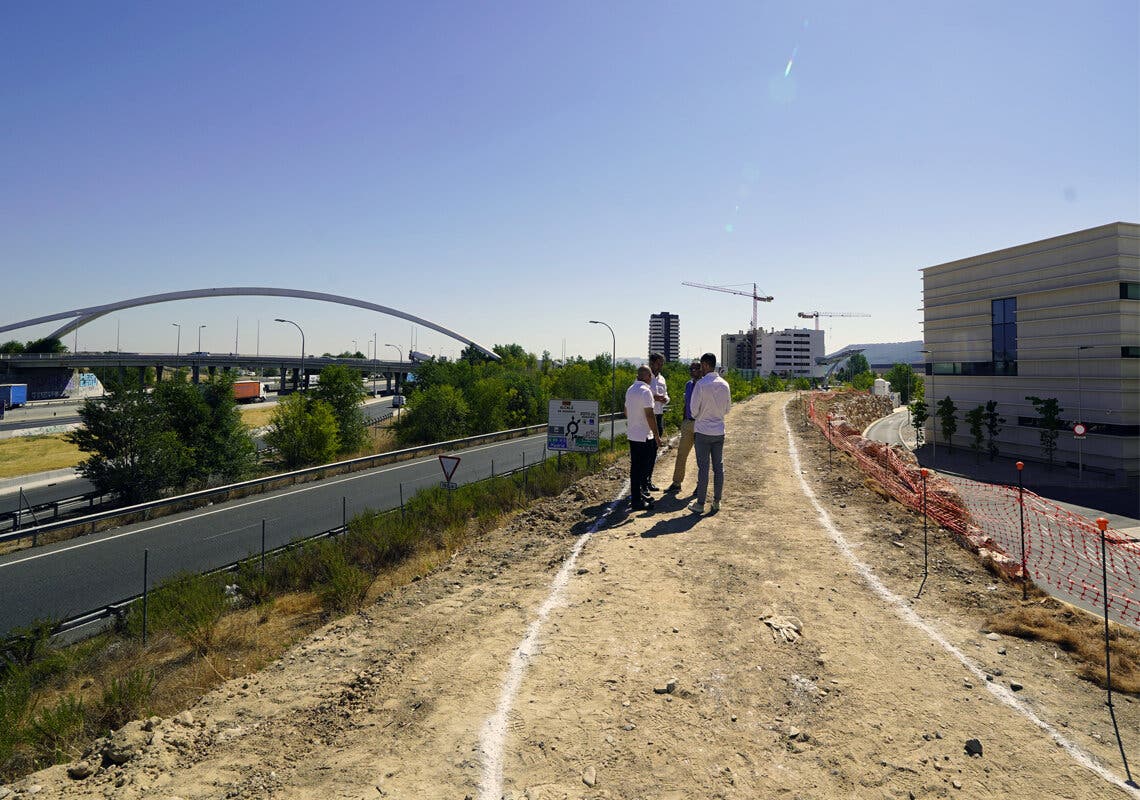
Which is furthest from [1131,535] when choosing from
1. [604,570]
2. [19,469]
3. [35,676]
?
[19,469]

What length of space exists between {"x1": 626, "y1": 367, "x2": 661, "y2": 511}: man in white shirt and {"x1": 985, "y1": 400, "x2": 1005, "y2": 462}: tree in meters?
44.8

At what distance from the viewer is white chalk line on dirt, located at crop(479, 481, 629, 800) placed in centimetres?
323

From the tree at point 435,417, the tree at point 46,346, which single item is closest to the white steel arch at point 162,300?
the tree at point 46,346

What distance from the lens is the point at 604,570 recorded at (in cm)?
666

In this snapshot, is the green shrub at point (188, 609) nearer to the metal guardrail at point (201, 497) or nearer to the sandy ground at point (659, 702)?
the sandy ground at point (659, 702)

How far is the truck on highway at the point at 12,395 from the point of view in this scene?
76.7 metres

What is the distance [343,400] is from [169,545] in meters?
27.1

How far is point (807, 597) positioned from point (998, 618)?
1690 millimetres

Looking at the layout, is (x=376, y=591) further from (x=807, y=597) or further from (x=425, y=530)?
(x=807, y=597)

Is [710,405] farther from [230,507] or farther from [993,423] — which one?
[993,423]

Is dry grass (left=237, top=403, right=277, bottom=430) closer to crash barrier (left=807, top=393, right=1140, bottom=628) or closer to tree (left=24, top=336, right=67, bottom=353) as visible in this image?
crash barrier (left=807, top=393, right=1140, bottom=628)

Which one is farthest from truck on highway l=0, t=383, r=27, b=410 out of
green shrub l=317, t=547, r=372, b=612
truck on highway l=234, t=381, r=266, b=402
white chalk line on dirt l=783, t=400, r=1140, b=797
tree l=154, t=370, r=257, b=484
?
white chalk line on dirt l=783, t=400, r=1140, b=797

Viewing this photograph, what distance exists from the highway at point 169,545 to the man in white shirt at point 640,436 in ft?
35.3

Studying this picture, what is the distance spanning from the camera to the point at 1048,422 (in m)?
37.2
